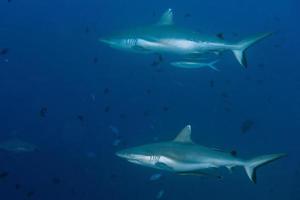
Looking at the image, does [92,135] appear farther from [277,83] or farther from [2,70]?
[277,83]

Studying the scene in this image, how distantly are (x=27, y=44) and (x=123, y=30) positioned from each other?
142 ft

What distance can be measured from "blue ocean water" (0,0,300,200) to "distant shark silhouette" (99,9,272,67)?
1.61 ft

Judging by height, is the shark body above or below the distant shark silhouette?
below

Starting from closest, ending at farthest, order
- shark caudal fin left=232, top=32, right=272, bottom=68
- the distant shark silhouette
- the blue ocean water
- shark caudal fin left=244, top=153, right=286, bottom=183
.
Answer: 1. shark caudal fin left=244, top=153, right=286, bottom=183
2. the distant shark silhouette
3. shark caudal fin left=232, top=32, right=272, bottom=68
4. the blue ocean water

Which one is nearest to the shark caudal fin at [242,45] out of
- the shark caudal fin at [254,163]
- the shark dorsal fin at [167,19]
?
the shark dorsal fin at [167,19]

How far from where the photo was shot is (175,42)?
5.50 m

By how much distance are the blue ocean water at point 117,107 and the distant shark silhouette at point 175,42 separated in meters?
0.49

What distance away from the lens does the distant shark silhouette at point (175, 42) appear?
215 inches

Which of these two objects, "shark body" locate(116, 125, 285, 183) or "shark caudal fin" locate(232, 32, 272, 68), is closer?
"shark body" locate(116, 125, 285, 183)

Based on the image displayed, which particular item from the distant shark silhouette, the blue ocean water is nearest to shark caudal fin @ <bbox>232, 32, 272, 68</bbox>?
the distant shark silhouette

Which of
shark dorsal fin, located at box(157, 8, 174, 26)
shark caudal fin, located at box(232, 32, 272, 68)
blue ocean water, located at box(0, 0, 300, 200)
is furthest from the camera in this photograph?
blue ocean water, located at box(0, 0, 300, 200)

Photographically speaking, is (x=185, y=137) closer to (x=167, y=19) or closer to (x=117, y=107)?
(x=167, y=19)

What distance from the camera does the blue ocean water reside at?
18.6 metres

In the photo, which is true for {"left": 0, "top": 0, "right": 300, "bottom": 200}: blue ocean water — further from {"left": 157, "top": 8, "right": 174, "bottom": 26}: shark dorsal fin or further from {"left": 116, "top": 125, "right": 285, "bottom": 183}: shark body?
{"left": 116, "top": 125, "right": 285, "bottom": 183}: shark body
